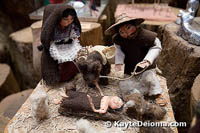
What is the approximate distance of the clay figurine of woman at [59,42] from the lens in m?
1.31

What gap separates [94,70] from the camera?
1289 mm

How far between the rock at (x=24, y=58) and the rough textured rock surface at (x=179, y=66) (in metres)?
1.59

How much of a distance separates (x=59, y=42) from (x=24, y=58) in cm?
129

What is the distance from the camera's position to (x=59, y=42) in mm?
1440

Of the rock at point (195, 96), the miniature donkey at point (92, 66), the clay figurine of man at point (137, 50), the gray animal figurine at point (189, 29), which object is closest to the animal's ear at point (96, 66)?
the miniature donkey at point (92, 66)

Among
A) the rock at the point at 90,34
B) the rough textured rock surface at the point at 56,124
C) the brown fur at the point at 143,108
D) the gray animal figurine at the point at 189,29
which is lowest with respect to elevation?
the rough textured rock surface at the point at 56,124

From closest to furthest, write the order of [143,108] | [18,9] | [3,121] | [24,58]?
1. [143,108]
2. [3,121]
3. [24,58]
4. [18,9]

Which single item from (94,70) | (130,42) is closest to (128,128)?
(94,70)

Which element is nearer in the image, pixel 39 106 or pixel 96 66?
pixel 39 106

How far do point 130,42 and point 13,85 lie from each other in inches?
67.1

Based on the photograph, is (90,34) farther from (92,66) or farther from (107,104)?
(107,104)

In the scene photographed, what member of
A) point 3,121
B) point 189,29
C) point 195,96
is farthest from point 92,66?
point 189,29

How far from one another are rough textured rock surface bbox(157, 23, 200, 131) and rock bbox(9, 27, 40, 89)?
1.59 metres

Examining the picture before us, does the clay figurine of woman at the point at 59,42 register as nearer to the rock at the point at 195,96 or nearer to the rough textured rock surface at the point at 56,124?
the rough textured rock surface at the point at 56,124
